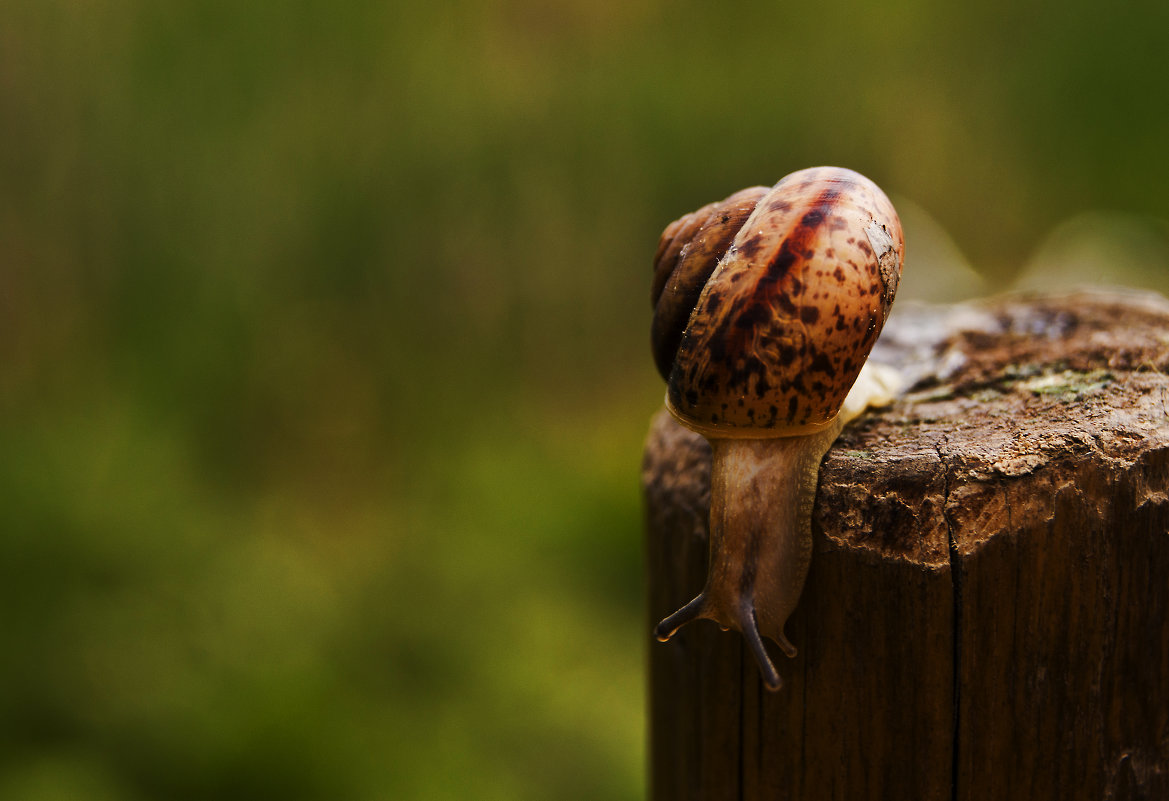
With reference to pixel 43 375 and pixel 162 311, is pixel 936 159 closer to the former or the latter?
pixel 162 311

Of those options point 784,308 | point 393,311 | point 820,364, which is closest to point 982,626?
point 820,364

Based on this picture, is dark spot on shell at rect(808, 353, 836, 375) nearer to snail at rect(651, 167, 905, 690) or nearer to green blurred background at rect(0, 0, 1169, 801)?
snail at rect(651, 167, 905, 690)

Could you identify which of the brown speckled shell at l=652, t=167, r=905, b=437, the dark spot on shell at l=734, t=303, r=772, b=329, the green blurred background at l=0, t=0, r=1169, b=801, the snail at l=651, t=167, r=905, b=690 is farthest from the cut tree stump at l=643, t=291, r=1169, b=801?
the green blurred background at l=0, t=0, r=1169, b=801

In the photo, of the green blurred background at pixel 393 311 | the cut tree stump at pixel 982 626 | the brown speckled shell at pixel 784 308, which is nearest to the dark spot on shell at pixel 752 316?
the brown speckled shell at pixel 784 308

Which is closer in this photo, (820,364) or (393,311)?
(820,364)

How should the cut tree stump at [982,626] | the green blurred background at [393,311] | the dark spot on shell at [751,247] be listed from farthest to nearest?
the green blurred background at [393,311] → the dark spot on shell at [751,247] → the cut tree stump at [982,626]

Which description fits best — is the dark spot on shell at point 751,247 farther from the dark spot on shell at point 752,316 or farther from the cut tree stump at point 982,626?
the cut tree stump at point 982,626

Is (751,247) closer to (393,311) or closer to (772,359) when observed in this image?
(772,359)
